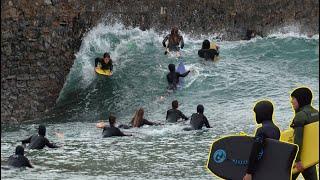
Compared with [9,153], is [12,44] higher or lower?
higher

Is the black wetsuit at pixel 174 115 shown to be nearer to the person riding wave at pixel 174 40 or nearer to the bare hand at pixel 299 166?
the person riding wave at pixel 174 40

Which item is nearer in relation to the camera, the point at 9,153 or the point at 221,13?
the point at 9,153

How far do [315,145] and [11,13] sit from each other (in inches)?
429

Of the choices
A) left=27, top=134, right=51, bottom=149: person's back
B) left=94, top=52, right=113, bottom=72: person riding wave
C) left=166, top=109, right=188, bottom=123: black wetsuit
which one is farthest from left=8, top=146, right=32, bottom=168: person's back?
left=94, top=52, right=113, bottom=72: person riding wave

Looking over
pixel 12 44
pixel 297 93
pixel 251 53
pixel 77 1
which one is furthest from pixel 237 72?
pixel 297 93

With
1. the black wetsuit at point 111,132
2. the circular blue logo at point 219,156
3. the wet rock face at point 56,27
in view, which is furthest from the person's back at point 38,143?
the circular blue logo at point 219,156

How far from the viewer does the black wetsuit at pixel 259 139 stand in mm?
6562

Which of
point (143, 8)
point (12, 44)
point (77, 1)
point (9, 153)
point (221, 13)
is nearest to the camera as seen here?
point (9, 153)

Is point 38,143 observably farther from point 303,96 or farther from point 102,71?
point 102,71

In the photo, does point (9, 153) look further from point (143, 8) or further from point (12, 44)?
point (143, 8)

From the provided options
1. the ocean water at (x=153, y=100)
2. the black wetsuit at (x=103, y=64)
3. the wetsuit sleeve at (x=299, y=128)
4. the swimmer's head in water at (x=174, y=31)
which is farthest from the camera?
the swimmer's head in water at (x=174, y=31)

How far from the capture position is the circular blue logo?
7027 millimetres

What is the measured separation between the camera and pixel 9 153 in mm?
11320

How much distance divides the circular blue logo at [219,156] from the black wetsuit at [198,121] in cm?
686
